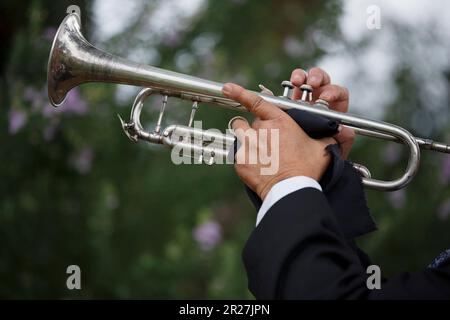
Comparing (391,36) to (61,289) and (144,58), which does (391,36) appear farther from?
(61,289)

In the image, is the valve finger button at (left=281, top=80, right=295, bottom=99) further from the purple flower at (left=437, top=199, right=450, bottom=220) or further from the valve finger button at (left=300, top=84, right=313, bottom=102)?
the purple flower at (left=437, top=199, right=450, bottom=220)

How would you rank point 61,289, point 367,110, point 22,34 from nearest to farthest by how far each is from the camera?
point 61,289 → point 22,34 → point 367,110

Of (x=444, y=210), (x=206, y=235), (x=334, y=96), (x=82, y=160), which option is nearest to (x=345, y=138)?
(x=334, y=96)

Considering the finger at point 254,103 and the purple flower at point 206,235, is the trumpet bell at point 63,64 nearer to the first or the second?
the finger at point 254,103

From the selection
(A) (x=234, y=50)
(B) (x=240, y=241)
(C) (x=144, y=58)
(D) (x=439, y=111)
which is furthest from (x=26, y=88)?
(D) (x=439, y=111)

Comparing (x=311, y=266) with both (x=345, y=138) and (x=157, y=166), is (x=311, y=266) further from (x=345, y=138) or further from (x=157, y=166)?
(x=157, y=166)

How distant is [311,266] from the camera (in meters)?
1.34

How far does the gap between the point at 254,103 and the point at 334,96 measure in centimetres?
44

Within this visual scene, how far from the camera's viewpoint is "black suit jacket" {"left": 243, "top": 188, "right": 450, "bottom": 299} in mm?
1328

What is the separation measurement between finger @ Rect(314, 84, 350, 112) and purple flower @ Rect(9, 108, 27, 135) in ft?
5.43

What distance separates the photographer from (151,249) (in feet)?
11.3

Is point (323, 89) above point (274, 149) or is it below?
above
